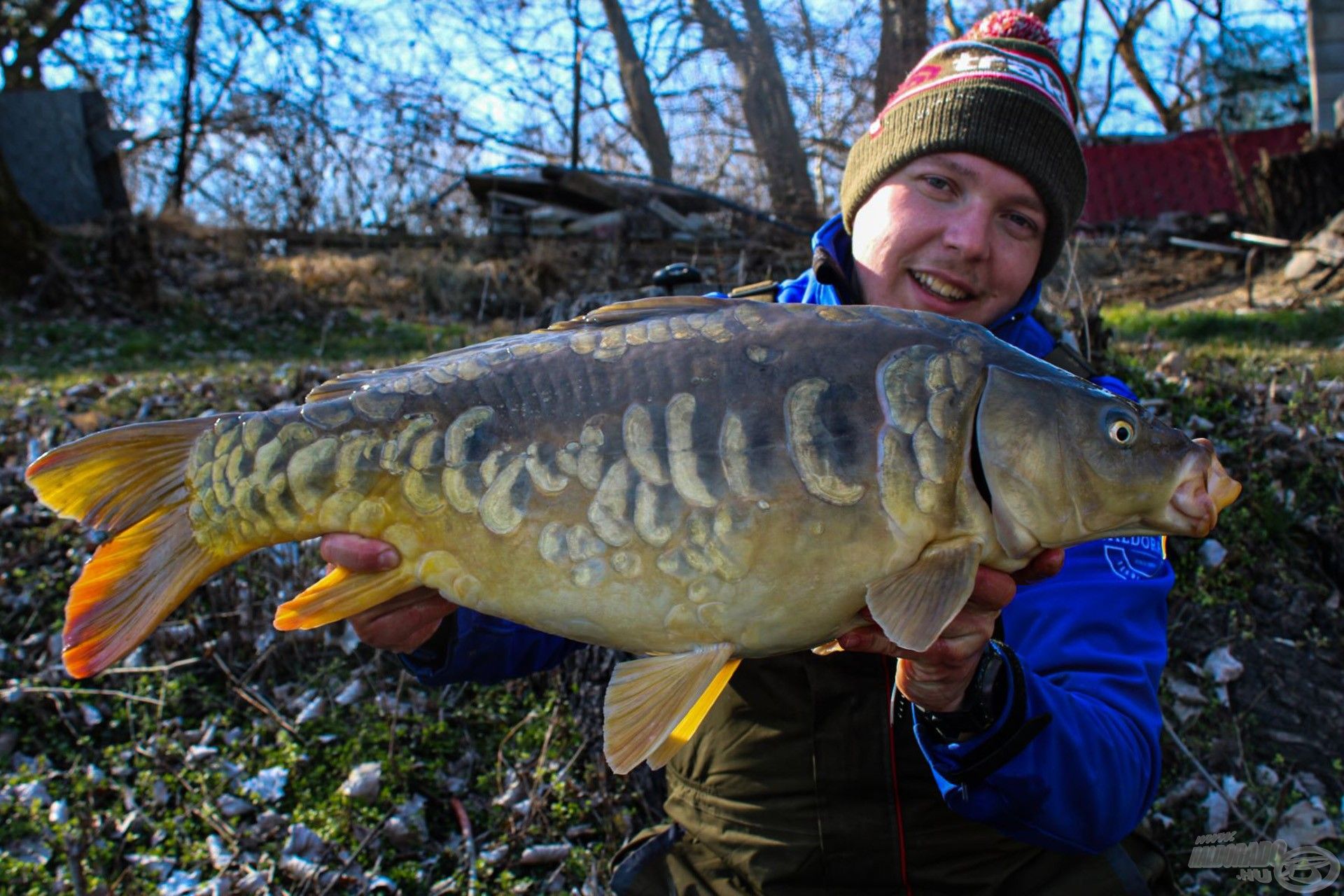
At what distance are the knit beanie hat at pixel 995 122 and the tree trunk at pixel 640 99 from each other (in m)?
12.1

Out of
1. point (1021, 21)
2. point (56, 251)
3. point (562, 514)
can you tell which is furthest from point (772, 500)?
point (56, 251)

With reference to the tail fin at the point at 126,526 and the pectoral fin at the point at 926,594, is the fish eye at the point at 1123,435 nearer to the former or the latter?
the pectoral fin at the point at 926,594

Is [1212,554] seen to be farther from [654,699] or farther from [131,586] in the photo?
[131,586]

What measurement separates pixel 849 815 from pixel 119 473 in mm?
1406

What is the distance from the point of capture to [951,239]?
7.07ft

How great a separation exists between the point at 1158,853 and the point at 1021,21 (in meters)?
2.08

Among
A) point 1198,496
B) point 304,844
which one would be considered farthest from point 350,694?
point 1198,496

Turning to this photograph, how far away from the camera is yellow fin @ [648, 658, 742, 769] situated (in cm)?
143

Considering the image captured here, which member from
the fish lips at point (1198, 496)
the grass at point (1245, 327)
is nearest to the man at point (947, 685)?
the fish lips at point (1198, 496)

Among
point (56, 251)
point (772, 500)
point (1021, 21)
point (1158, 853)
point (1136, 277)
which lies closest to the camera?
point (772, 500)

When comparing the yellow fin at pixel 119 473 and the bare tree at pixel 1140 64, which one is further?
the bare tree at pixel 1140 64

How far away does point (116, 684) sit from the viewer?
316cm

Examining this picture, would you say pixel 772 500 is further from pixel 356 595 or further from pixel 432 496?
pixel 356 595

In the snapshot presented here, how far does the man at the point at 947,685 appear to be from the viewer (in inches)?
62.9
